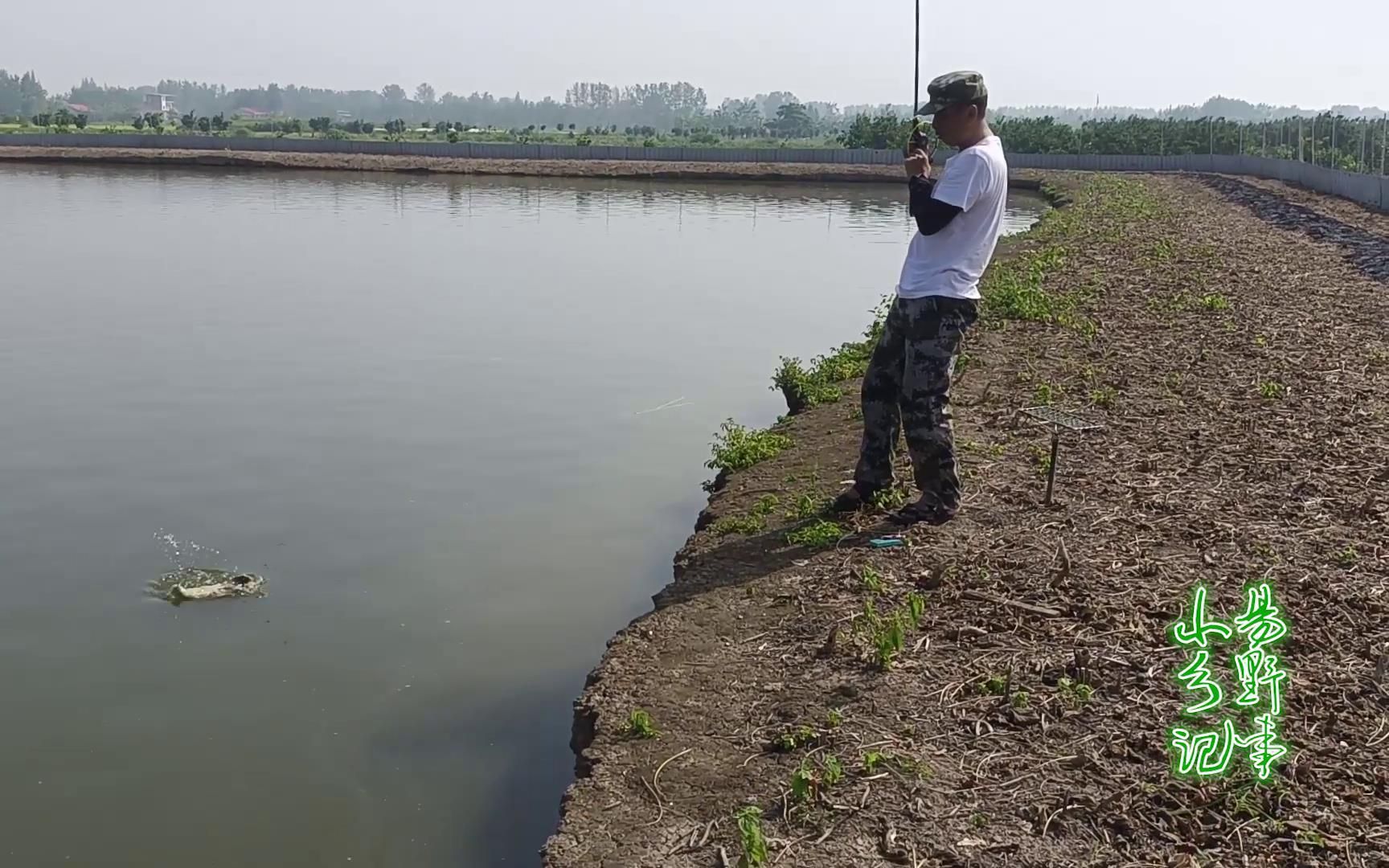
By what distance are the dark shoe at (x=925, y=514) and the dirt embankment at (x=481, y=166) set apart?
134 ft

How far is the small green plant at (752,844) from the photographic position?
3309mm

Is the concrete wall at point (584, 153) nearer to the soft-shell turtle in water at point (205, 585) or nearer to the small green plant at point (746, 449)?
the small green plant at point (746, 449)

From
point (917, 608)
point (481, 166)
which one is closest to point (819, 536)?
point (917, 608)

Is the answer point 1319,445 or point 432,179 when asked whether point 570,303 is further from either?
point 432,179

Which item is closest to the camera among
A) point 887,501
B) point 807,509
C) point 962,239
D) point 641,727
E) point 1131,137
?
point 641,727

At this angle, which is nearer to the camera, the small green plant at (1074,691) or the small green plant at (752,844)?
the small green plant at (752,844)

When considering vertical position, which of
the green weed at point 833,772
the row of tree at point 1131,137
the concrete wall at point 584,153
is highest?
the row of tree at point 1131,137

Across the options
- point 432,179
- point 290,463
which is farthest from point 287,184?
point 290,463

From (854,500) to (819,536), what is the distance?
350mm

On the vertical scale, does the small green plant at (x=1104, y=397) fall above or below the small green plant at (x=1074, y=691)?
above

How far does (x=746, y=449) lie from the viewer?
7742mm

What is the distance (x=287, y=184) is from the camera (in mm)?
38219

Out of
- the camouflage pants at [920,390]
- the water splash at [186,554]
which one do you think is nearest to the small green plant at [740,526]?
the camouflage pants at [920,390]

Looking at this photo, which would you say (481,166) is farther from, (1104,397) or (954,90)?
(954,90)
